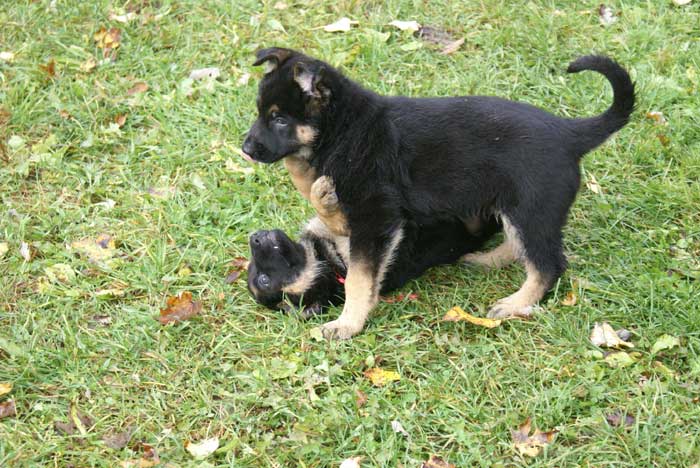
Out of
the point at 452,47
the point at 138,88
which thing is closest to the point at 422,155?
the point at 452,47

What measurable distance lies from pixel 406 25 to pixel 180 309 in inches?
131

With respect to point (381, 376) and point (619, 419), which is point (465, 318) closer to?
point (381, 376)

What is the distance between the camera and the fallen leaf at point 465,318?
14.5 feet

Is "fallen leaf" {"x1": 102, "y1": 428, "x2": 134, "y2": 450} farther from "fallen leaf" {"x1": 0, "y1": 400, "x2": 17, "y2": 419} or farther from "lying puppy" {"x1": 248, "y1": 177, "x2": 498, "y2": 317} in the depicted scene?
"lying puppy" {"x1": 248, "y1": 177, "x2": 498, "y2": 317}

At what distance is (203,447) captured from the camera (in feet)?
12.9

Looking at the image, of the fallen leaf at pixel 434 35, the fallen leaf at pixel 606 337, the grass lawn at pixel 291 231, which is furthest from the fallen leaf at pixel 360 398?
the fallen leaf at pixel 434 35

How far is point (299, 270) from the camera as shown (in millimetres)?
4840

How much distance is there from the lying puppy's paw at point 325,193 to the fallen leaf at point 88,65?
3.13m

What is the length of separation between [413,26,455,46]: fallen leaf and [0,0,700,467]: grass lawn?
77mm

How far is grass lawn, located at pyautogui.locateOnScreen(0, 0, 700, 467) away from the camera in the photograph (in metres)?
3.94

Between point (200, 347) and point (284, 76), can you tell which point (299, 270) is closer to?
point (200, 347)

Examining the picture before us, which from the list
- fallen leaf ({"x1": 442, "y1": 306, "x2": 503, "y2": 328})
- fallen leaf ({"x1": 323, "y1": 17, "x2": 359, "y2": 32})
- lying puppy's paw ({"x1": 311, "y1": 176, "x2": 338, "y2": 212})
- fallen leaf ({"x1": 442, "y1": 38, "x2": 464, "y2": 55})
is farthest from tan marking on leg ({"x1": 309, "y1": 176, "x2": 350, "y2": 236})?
fallen leaf ({"x1": 323, "y1": 17, "x2": 359, "y2": 32})

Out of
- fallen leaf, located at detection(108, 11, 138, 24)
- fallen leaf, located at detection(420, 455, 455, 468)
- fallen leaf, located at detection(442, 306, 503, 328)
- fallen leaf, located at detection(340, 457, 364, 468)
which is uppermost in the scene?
fallen leaf, located at detection(442, 306, 503, 328)

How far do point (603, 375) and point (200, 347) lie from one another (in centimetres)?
220
